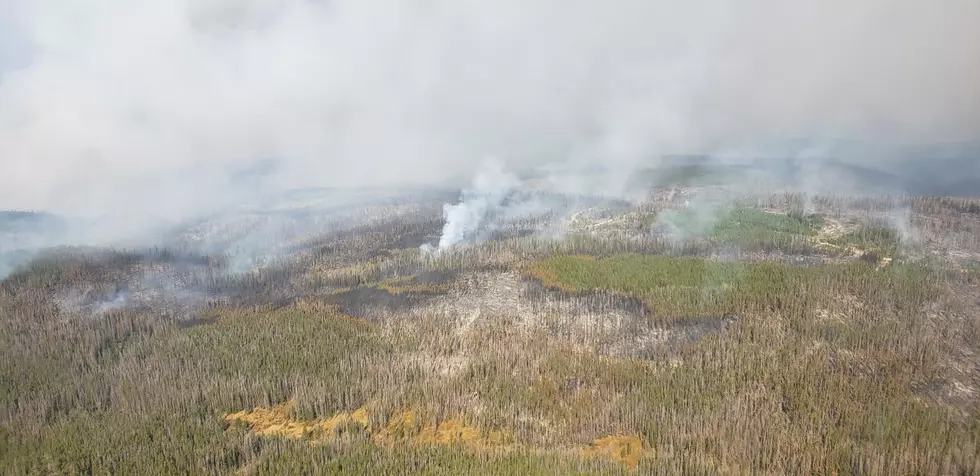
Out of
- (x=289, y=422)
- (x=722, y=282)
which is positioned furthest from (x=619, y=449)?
(x=722, y=282)

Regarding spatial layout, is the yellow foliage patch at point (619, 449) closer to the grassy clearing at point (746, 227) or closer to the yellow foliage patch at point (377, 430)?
Result: the yellow foliage patch at point (377, 430)

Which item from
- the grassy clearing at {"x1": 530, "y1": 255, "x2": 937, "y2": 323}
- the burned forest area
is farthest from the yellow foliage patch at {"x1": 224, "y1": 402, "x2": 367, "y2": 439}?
the grassy clearing at {"x1": 530, "y1": 255, "x2": 937, "y2": 323}

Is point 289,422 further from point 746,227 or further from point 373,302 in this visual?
point 746,227

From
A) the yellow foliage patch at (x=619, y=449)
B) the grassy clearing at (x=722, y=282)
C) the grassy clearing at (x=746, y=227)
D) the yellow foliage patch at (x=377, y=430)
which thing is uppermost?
the grassy clearing at (x=746, y=227)

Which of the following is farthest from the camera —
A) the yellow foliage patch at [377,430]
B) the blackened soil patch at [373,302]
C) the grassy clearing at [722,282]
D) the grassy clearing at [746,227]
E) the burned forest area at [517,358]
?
the grassy clearing at [746,227]

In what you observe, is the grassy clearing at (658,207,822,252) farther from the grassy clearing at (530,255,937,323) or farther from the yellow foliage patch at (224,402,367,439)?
the yellow foliage patch at (224,402,367,439)

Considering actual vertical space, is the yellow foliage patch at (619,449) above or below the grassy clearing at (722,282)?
below

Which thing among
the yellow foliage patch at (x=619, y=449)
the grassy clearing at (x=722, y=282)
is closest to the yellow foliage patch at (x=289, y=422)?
the yellow foliage patch at (x=619, y=449)
